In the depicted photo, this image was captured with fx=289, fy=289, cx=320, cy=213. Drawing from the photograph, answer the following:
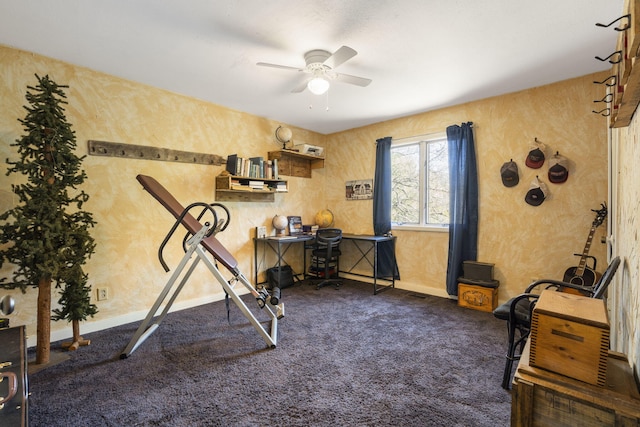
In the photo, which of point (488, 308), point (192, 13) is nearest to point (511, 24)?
point (192, 13)

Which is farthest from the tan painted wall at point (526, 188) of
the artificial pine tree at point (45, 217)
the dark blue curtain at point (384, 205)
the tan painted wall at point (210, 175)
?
the artificial pine tree at point (45, 217)

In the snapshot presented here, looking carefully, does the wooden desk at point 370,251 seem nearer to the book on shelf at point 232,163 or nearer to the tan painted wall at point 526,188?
the tan painted wall at point 526,188

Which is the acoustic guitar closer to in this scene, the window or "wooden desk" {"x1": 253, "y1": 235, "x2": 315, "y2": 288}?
the window

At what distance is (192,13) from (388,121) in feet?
10.2

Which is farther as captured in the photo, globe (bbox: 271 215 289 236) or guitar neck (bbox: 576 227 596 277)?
globe (bbox: 271 215 289 236)

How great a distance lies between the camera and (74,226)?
232 centimetres

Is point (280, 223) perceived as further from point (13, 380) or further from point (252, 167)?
point (13, 380)

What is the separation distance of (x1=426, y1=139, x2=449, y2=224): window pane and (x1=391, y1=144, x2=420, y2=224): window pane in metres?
0.17

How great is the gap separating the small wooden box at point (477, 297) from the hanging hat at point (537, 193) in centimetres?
105

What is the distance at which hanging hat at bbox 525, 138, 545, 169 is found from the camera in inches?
123

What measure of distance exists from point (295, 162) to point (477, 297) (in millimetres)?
3234

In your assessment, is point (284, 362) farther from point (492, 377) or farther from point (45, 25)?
point (45, 25)

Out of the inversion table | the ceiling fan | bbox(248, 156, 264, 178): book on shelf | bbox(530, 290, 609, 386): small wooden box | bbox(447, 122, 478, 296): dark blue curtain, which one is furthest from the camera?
bbox(248, 156, 264, 178): book on shelf

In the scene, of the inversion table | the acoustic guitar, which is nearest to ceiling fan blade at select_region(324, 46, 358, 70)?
the inversion table
